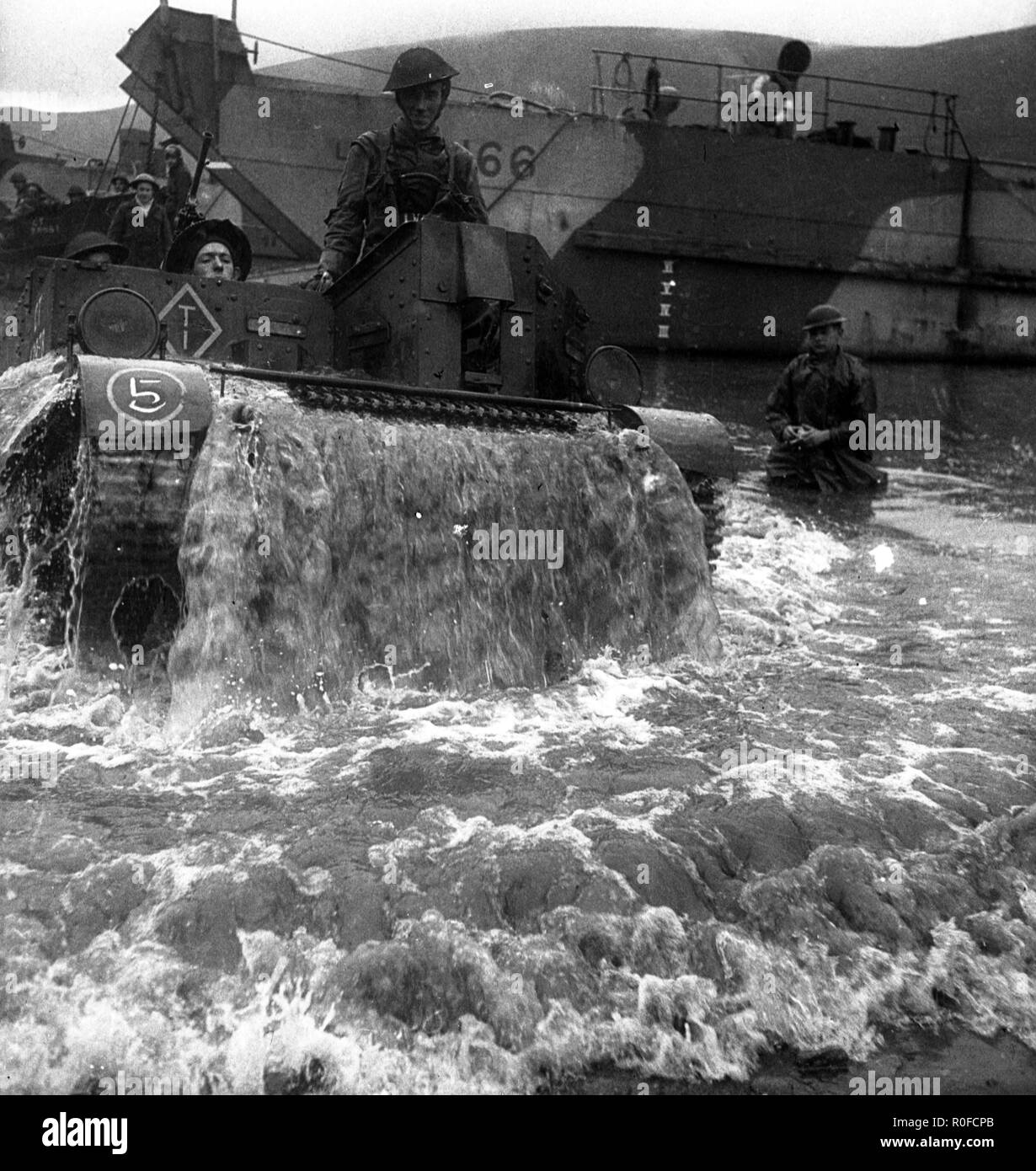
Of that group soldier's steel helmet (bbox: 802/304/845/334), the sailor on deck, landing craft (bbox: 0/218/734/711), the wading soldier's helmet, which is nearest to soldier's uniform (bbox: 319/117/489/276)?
the sailor on deck

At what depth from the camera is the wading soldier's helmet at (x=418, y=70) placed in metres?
7.03

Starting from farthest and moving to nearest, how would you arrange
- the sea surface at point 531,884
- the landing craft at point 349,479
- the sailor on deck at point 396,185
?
the sailor on deck at point 396,185
the landing craft at point 349,479
the sea surface at point 531,884

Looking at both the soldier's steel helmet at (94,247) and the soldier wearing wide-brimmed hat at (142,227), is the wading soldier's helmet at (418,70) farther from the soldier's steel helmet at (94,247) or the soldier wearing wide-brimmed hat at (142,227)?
the soldier wearing wide-brimmed hat at (142,227)

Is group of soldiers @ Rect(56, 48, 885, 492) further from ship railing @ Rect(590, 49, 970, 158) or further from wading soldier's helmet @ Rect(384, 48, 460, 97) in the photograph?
ship railing @ Rect(590, 49, 970, 158)

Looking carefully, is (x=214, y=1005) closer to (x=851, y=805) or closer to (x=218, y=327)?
(x=851, y=805)

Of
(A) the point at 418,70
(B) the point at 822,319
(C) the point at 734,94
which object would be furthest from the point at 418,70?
(C) the point at 734,94

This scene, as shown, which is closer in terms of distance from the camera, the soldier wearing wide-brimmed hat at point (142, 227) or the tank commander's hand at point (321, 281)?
the tank commander's hand at point (321, 281)

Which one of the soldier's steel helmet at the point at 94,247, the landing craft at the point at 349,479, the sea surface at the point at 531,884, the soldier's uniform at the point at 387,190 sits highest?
the soldier's uniform at the point at 387,190

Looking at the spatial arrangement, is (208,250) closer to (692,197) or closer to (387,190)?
(387,190)

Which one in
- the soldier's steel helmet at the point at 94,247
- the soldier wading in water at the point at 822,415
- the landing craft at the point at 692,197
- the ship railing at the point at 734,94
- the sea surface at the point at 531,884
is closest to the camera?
the sea surface at the point at 531,884

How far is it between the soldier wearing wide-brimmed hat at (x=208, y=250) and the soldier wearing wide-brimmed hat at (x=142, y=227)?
13.5 feet

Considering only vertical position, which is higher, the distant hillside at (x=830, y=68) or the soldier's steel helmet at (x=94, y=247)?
the distant hillside at (x=830, y=68)

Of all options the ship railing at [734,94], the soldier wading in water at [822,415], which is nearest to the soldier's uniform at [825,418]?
the soldier wading in water at [822,415]

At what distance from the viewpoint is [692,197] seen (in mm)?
18188
